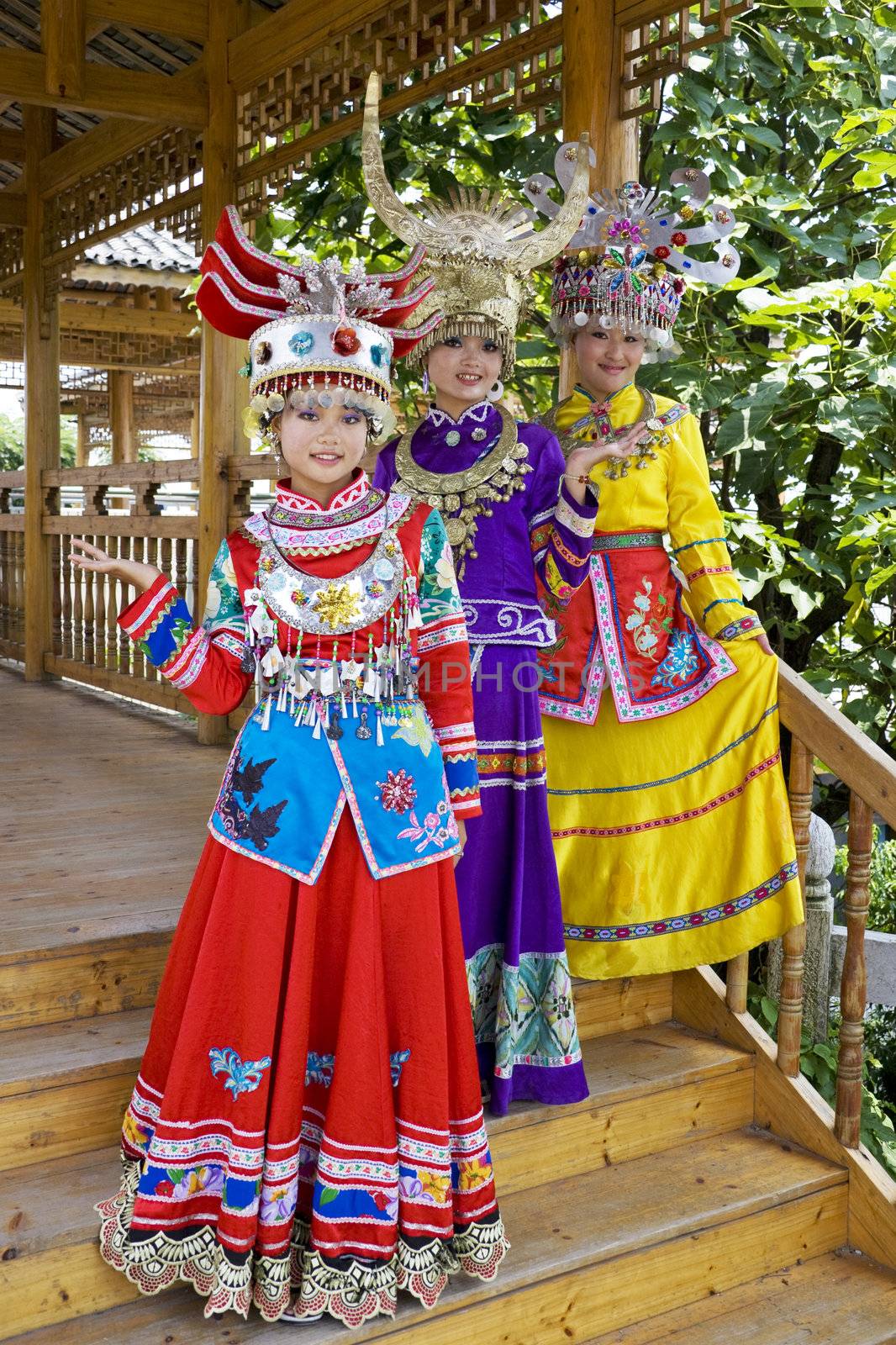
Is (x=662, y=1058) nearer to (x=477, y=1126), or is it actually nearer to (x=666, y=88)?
(x=477, y=1126)

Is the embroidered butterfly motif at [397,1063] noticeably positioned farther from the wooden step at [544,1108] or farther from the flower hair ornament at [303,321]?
the flower hair ornament at [303,321]

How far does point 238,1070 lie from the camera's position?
1959 mm

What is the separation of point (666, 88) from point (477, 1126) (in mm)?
3507

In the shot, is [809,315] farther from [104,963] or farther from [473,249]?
[104,963]

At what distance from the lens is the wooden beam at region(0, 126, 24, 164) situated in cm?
674

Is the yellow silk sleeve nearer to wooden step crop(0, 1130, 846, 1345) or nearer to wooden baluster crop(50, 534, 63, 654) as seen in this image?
wooden step crop(0, 1130, 846, 1345)

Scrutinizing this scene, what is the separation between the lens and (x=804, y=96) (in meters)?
4.00

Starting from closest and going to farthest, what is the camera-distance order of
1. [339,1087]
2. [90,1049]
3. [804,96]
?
1. [339,1087]
2. [90,1049]
3. [804,96]

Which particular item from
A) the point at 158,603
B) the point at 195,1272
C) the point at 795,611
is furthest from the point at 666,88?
the point at 195,1272

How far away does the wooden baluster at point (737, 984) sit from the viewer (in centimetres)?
296

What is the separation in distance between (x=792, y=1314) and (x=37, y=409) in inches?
229

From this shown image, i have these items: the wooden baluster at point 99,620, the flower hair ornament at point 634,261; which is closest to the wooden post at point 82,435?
→ the wooden baluster at point 99,620

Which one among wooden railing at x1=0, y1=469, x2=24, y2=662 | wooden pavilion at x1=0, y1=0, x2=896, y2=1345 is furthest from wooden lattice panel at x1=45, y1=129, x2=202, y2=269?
wooden railing at x1=0, y1=469, x2=24, y2=662

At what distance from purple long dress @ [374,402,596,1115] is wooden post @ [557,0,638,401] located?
76 cm
